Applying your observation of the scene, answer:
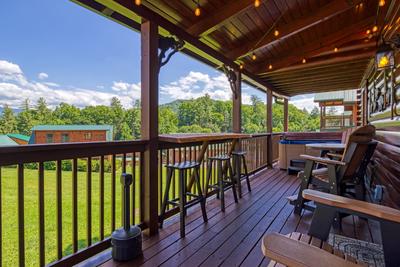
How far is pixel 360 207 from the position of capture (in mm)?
1145

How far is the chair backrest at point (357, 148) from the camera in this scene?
8.44ft

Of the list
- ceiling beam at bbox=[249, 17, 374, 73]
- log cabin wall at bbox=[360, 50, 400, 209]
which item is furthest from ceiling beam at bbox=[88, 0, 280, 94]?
log cabin wall at bbox=[360, 50, 400, 209]

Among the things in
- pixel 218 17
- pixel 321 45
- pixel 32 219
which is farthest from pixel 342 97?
pixel 32 219

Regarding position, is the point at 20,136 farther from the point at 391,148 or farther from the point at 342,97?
the point at 342,97

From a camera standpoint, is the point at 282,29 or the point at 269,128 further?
the point at 269,128

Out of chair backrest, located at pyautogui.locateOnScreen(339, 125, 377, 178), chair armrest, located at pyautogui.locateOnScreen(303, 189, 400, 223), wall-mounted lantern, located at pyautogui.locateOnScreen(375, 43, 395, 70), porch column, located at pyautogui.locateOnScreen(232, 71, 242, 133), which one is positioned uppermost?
wall-mounted lantern, located at pyautogui.locateOnScreen(375, 43, 395, 70)

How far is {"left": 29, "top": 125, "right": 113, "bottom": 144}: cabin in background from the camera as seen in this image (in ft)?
7.04

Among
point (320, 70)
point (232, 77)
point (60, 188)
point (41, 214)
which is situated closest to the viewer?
point (41, 214)

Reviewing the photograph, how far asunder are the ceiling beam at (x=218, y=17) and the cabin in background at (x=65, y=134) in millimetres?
1837

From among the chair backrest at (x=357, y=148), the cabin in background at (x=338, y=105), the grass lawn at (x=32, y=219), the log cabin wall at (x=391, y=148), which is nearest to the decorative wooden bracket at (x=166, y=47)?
the grass lawn at (x=32, y=219)

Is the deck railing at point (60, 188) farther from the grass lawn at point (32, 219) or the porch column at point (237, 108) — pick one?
the porch column at point (237, 108)

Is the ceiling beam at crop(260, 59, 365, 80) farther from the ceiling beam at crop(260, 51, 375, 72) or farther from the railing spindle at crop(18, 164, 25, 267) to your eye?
the railing spindle at crop(18, 164, 25, 267)

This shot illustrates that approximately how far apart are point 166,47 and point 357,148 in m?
2.39

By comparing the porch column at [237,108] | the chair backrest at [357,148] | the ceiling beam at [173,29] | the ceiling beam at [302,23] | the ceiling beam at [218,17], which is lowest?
the chair backrest at [357,148]
